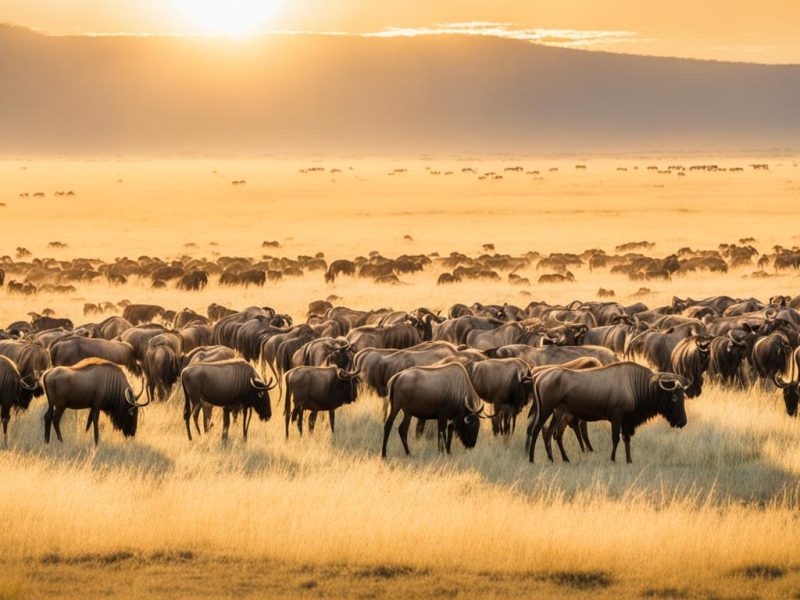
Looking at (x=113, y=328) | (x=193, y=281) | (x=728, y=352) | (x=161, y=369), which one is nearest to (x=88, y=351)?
(x=161, y=369)

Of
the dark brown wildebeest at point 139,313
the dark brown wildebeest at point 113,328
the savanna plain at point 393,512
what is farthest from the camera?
the dark brown wildebeest at point 139,313

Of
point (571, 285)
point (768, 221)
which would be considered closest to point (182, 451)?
point (571, 285)

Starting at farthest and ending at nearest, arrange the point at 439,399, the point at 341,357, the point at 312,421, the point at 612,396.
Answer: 1. the point at 341,357
2. the point at 312,421
3. the point at 439,399
4. the point at 612,396

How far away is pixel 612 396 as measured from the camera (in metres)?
14.6

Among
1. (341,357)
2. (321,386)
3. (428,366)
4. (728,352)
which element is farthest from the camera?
(728,352)

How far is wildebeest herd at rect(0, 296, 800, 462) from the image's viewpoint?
48.4 ft

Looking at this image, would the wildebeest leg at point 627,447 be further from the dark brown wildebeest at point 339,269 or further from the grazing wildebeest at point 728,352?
the dark brown wildebeest at point 339,269

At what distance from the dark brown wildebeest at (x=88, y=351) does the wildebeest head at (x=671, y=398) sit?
8.32 m

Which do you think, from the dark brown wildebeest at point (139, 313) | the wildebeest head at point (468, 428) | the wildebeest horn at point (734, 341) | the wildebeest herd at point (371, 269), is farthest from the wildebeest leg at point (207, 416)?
the wildebeest herd at point (371, 269)

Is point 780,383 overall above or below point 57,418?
above

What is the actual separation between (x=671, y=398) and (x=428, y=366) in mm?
3101

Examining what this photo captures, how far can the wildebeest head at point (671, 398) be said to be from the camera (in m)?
15.0

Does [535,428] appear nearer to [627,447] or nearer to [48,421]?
[627,447]

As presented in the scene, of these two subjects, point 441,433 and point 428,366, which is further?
point 441,433
